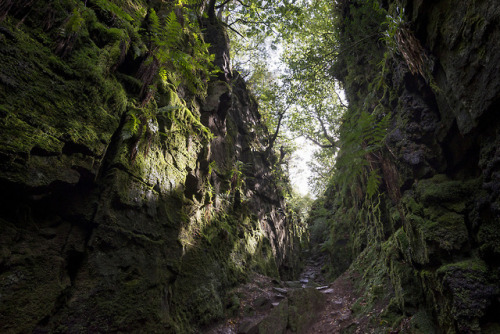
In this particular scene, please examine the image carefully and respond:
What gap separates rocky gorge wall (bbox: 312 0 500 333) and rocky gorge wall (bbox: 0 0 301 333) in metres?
4.13

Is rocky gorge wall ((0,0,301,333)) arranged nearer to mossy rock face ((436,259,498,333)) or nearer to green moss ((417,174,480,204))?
mossy rock face ((436,259,498,333))

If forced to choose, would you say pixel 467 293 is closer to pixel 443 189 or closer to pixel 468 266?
pixel 468 266

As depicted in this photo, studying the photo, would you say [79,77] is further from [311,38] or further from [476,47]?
[311,38]

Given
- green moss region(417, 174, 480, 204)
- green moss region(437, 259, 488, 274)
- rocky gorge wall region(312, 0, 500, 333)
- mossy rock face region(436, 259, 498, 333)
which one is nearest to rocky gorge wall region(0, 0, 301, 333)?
rocky gorge wall region(312, 0, 500, 333)

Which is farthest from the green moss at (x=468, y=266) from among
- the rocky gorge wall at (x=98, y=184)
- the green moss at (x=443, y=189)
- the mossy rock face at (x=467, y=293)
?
the rocky gorge wall at (x=98, y=184)

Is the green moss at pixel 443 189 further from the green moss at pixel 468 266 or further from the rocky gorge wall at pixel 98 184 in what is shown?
the rocky gorge wall at pixel 98 184

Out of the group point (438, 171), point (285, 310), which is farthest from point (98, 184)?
point (438, 171)

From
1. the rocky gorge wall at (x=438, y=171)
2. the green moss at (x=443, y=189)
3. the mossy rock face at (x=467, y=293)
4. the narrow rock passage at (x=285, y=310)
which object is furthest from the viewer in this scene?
the narrow rock passage at (x=285, y=310)

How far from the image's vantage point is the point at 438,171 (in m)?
4.88

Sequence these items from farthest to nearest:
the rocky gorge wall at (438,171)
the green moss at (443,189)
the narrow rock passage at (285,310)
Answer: the narrow rock passage at (285,310), the green moss at (443,189), the rocky gorge wall at (438,171)

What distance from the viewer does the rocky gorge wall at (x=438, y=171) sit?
3.15 metres

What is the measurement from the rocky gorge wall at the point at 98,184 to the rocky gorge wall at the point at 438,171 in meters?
4.13

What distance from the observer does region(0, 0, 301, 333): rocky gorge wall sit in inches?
120

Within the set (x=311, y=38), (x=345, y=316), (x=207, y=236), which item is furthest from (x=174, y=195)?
(x=311, y=38)
